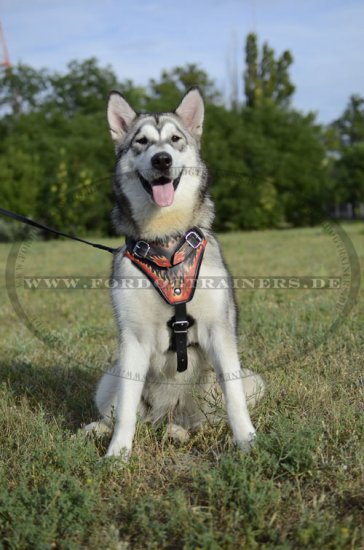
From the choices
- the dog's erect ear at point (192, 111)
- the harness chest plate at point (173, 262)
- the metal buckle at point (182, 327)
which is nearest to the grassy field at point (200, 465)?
the metal buckle at point (182, 327)

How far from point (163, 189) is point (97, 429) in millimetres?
1388

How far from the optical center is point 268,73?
3888 centimetres

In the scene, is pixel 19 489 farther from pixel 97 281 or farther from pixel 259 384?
pixel 97 281

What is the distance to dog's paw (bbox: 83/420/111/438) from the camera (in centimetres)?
332

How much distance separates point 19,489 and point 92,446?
0.52 metres

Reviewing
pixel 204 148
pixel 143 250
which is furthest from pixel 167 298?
pixel 204 148

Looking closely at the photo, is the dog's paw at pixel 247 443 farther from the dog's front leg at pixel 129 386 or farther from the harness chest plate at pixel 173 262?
the harness chest plate at pixel 173 262

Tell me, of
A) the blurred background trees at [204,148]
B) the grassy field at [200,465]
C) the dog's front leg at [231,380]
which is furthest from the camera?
the blurred background trees at [204,148]

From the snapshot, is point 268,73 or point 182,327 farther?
point 268,73

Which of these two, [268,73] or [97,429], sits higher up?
[268,73]

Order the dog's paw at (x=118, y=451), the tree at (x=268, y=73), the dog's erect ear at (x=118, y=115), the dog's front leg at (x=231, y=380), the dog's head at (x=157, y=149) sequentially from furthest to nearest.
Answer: the tree at (x=268, y=73) → the dog's erect ear at (x=118, y=115) → the dog's head at (x=157, y=149) → the dog's front leg at (x=231, y=380) → the dog's paw at (x=118, y=451)

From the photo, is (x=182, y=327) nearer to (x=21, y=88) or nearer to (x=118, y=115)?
(x=118, y=115)

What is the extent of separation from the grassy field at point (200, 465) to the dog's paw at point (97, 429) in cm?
9

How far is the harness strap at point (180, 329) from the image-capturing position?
10.2 feet
